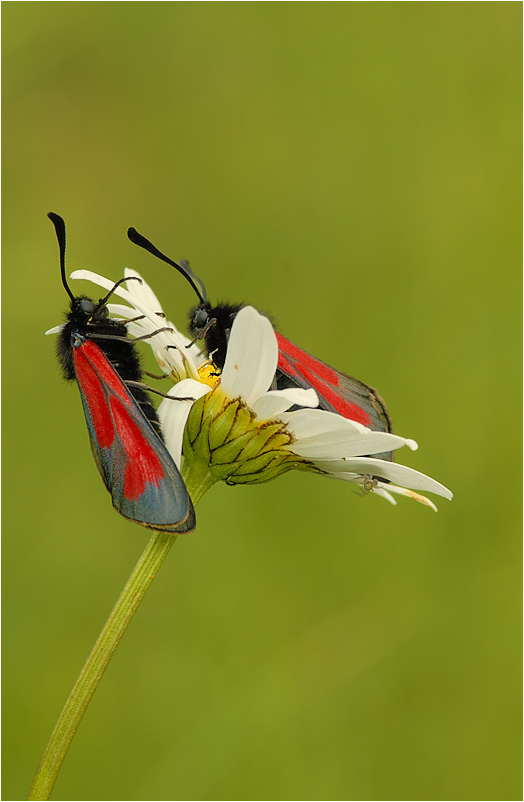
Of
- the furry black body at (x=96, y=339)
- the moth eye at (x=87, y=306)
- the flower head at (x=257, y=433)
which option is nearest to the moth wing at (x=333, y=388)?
the flower head at (x=257, y=433)

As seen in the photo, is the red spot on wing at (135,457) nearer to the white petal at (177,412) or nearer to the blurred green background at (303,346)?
the white petal at (177,412)

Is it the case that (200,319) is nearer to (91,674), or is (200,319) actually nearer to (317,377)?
(317,377)

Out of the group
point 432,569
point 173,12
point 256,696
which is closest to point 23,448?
point 256,696

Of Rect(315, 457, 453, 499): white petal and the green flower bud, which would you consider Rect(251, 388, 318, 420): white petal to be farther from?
Rect(315, 457, 453, 499): white petal

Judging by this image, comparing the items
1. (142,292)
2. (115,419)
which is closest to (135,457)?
(115,419)

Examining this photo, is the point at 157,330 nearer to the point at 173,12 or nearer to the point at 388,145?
the point at 388,145

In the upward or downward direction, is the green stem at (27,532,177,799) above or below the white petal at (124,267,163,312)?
below

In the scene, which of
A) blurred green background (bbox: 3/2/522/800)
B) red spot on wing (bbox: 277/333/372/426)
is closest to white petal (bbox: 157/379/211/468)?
red spot on wing (bbox: 277/333/372/426)
